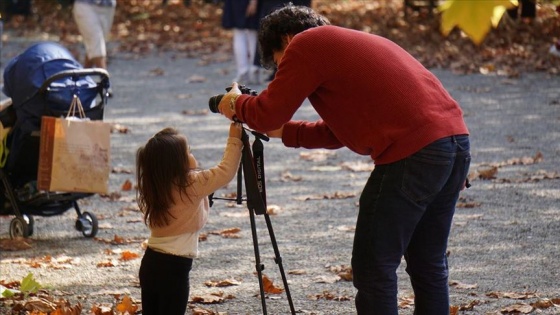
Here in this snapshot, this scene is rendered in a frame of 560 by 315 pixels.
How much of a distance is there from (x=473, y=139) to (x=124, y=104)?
15.0 ft

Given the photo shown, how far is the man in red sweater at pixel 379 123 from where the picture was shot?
12.8 feet

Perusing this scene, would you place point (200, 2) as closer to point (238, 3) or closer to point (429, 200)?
point (238, 3)

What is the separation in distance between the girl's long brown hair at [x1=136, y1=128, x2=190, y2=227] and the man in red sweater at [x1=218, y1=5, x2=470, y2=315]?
610 millimetres

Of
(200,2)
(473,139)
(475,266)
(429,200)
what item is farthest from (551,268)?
(200,2)

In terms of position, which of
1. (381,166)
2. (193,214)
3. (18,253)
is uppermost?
(381,166)

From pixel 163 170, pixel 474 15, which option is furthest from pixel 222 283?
pixel 474 15

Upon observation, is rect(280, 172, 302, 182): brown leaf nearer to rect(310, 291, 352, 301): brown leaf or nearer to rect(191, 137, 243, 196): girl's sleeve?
rect(310, 291, 352, 301): brown leaf

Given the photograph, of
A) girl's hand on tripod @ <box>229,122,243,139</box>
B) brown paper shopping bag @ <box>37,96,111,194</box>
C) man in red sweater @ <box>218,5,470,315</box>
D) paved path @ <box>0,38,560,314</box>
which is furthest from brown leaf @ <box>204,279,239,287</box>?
man in red sweater @ <box>218,5,470,315</box>

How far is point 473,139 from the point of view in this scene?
10.1m

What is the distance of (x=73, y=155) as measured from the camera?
267 inches

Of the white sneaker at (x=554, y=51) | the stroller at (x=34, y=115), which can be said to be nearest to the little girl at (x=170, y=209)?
the stroller at (x=34, y=115)

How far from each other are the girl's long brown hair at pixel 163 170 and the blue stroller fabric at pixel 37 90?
2424 mm

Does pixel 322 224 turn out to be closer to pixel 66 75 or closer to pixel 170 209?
pixel 66 75

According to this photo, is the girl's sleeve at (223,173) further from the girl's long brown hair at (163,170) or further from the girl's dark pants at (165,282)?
the girl's dark pants at (165,282)
